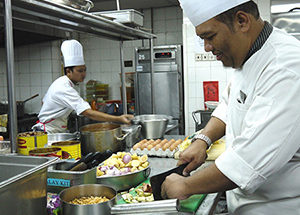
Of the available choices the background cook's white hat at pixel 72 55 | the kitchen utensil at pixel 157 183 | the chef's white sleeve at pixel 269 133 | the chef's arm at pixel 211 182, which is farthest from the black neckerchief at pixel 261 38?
the background cook's white hat at pixel 72 55

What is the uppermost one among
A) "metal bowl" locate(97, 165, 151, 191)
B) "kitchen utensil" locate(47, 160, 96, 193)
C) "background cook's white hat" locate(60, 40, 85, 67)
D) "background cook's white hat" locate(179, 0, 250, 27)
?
"background cook's white hat" locate(60, 40, 85, 67)

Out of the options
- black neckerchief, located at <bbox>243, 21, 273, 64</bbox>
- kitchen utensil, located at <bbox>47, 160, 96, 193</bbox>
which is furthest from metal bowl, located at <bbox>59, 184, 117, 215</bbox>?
black neckerchief, located at <bbox>243, 21, 273, 64</bbox>

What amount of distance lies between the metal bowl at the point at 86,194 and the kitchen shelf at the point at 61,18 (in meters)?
0.98

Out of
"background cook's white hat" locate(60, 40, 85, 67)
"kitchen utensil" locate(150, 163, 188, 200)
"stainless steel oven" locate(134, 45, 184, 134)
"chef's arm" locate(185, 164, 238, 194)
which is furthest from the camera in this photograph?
"stainless steel oven" locate(134, 45, 184, 134)

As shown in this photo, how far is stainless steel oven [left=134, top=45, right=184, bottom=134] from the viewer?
5324 mm

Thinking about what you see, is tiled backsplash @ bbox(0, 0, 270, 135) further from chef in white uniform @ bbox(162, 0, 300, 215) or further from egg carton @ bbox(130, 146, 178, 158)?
chef in white uniform @ bbox(162, 0, 300, 215)

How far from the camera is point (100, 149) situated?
2053 mm

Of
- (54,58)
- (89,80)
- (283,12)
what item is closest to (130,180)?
(283,12)

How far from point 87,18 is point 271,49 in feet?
4.39

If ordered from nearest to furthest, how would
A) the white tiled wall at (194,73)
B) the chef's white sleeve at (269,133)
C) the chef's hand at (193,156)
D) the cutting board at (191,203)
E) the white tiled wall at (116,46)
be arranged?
1. the chef's white sleeve at (269,133)
2. the cutting board at (191,203)
3. the chef's hand at (193,156)
4. the white tiled wall at (194,73)
5. the white tiled wall at (116,46)

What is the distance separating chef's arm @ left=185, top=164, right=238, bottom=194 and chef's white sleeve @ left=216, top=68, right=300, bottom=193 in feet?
0.12

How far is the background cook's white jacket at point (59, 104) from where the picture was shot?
9.40 ft

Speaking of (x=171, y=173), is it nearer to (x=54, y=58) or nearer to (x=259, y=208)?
(x=259, y=208)

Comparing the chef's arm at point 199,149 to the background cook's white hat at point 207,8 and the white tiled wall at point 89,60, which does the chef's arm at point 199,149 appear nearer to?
the background cook's white hat at point 207,8
